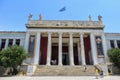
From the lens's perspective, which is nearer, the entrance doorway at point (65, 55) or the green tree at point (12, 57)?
the green tree at point (12, 57)

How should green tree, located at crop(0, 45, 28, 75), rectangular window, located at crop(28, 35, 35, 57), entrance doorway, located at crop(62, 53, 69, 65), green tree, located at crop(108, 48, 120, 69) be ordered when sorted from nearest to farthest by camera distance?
green tree, located at crop(0, 45, 28, 75) < green tree, located at crop(108, 48, 120, 69) < rectangular window, located at crop(28, 35, 35, 57) < entrance doorway, located at crop(62, 53, 69, 65)

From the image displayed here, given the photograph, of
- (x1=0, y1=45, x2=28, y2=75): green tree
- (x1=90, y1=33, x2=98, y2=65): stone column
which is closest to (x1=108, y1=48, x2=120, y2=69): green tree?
(x1=90, y1=33, x2=98, y2=65): stone column

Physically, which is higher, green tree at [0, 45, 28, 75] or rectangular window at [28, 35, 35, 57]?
rectangular window at [28, 35, 35, 57]

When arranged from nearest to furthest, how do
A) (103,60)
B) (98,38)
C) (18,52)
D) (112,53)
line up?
1. (18,52)
2. (112,53)
3. (103,60)
4. (98,38)

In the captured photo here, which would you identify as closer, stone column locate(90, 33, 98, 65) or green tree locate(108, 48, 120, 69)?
green tree locate(108, 48, 120, 69)

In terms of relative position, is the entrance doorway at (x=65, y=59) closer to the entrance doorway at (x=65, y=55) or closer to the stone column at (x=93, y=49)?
the entrance doorway at (x=65, y=55)

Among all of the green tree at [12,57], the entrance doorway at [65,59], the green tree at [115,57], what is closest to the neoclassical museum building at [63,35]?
the entrance doorway at [65,59]

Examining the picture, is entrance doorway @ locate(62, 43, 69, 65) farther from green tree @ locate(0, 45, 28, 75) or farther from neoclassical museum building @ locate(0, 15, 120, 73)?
green tree @ locate(0, 45, 28, 75)

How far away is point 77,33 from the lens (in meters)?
26.9

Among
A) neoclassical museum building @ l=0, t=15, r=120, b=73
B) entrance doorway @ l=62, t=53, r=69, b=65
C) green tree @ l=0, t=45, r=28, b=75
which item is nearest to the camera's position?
green tree @ l=0, t=45, r=28, b=75

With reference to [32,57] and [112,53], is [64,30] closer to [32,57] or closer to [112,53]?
[32,57]

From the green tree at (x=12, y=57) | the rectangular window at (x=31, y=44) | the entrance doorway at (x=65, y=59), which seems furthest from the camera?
the entrance doorway at (x=65, y=59)

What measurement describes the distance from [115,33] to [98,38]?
4.15 meters

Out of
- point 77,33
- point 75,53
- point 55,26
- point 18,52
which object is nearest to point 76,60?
point 75,53
